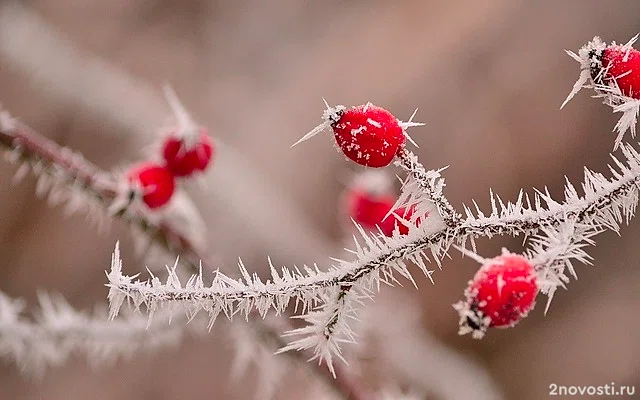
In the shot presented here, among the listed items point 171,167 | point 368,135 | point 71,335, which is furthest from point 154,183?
point 368,135

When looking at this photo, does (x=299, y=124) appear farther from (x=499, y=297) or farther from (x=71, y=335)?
(x=499, y=297)

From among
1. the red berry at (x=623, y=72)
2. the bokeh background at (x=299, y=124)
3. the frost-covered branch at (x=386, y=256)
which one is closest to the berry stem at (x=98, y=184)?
the frost-covered branch at (x=386, y=256)

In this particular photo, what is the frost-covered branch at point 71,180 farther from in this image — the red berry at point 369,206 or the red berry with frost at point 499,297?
the red berry with frost at point 499,297

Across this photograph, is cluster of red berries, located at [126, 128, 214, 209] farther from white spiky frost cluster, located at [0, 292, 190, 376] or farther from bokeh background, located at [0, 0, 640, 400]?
bokeh background, located at [0, 0, 640, 400]

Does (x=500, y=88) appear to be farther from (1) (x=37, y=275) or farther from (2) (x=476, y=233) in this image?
(2) (x=476, y=233)

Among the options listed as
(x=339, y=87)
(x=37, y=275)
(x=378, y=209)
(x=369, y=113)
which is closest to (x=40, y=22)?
(x=37, y=275)
